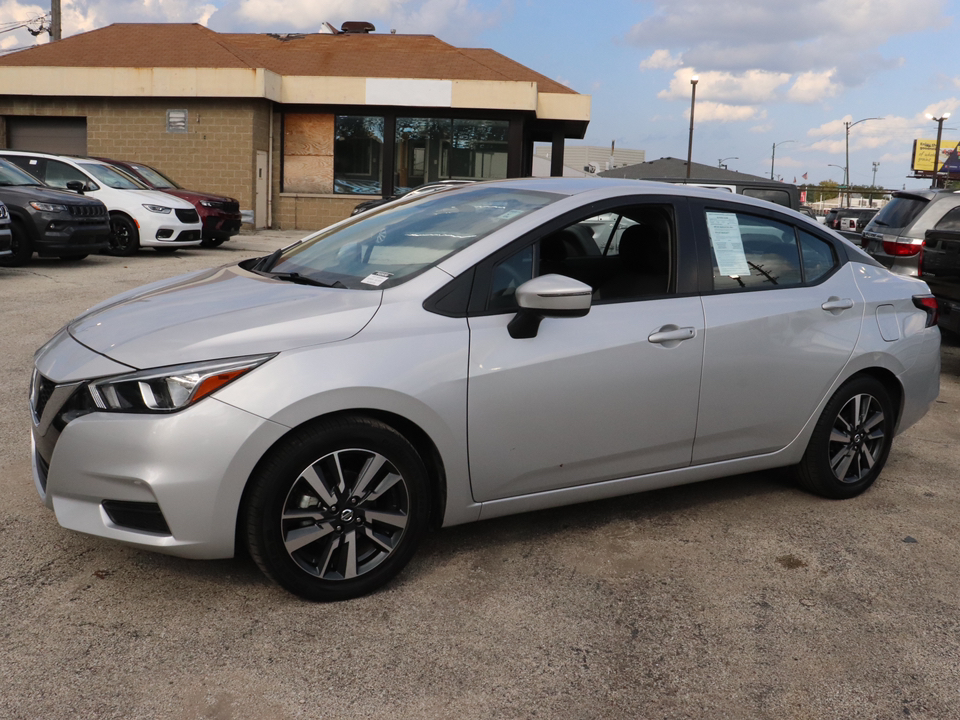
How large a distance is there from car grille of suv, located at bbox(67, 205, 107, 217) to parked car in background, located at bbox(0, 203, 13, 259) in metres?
1.37

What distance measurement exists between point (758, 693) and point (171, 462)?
1.99 meters

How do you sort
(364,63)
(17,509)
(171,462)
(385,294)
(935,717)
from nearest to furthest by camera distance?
(935,717), (171,462), (385,294), (17,509), (364,63)

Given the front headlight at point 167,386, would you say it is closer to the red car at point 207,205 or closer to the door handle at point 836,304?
the door handle at point 836,304

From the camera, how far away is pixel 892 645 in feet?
10.6

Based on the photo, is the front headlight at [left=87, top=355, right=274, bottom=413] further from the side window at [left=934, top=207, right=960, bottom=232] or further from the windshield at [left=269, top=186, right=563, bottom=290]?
the side window at [left=934, top=207, right=960, bottom=232]

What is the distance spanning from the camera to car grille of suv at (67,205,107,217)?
13.2 m

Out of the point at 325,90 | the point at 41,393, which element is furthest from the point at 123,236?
the point at 41,393

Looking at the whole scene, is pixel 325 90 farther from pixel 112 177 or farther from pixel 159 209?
pixel 159 209

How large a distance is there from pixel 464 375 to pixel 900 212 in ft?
31.5

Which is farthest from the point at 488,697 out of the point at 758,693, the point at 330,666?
the point at 758,693

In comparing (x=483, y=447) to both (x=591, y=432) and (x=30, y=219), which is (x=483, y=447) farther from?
(x=30, y=219)

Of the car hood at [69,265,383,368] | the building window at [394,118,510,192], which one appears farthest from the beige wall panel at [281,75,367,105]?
the car hood at [69,265,383,368]

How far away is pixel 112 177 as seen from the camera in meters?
16.0

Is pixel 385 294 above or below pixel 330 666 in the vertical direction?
above
